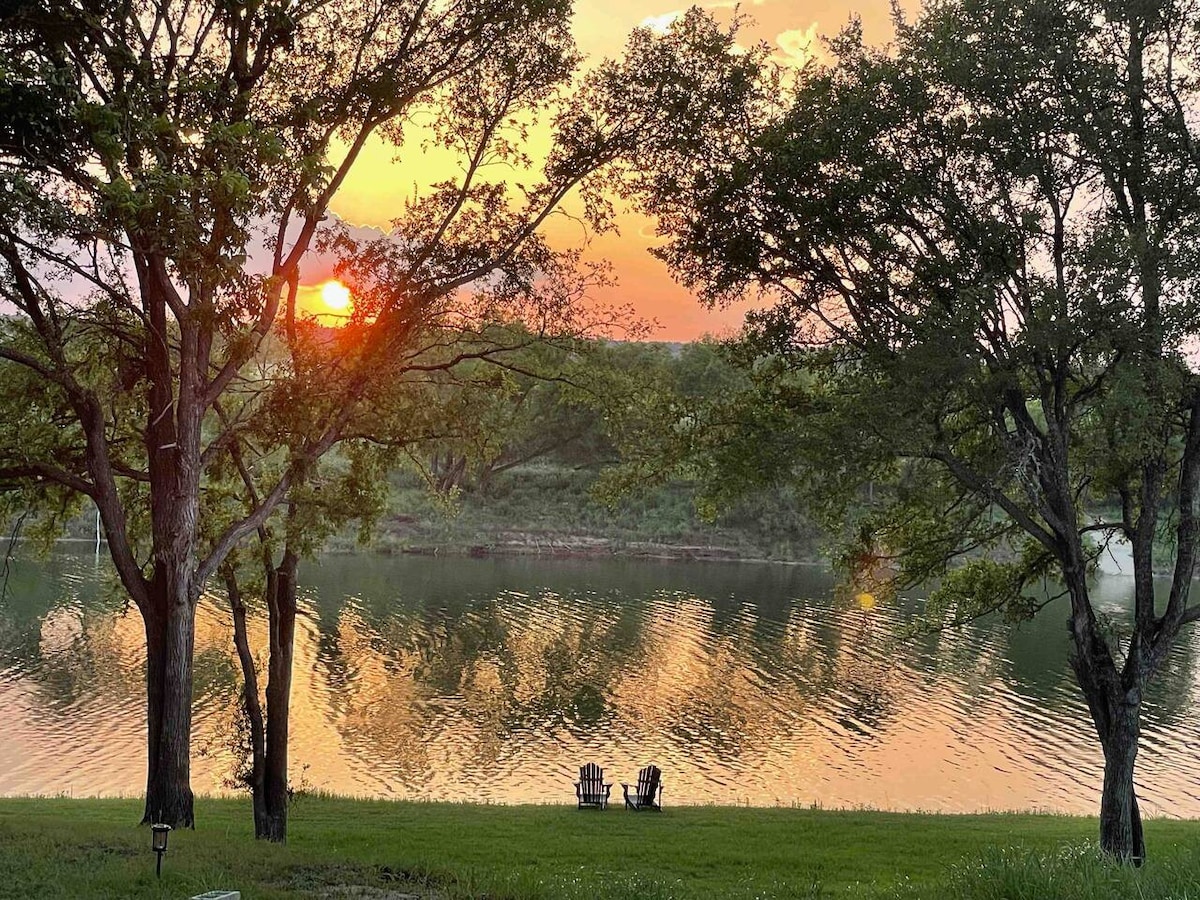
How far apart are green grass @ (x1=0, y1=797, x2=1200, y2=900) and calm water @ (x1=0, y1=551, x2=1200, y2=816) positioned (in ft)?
13.8

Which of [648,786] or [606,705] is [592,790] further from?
[606,705]

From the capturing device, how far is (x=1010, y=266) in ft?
43.8

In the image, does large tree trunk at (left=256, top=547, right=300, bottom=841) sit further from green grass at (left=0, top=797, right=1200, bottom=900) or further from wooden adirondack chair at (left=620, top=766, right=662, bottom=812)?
wooden adirondack chair at (left=620, top=766, right=662, bottom=812)

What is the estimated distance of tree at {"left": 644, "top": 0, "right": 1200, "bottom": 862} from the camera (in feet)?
40.7

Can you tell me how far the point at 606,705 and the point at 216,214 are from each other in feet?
73.5

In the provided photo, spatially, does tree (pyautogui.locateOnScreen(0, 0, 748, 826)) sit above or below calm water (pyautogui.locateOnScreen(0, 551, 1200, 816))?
above

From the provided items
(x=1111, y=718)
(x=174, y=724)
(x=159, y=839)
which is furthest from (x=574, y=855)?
(x=1111, y=718)

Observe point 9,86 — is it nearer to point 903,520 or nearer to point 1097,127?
point 1097,127

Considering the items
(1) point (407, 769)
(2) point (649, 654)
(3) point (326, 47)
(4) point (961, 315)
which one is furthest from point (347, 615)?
(4) point (961, 315)

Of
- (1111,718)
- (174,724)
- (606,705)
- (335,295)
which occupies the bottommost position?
(606,705)

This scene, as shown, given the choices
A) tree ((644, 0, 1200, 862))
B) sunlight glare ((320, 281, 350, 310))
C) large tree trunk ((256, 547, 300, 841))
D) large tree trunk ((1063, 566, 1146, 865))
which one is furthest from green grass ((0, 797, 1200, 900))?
sunlight glare ((320, 281, 350, 310))

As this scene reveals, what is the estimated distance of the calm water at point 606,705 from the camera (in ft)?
77.8

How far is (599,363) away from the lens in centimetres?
1634

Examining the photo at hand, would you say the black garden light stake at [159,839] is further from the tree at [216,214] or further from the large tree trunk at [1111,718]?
the large tree trunk at [1111,718]
